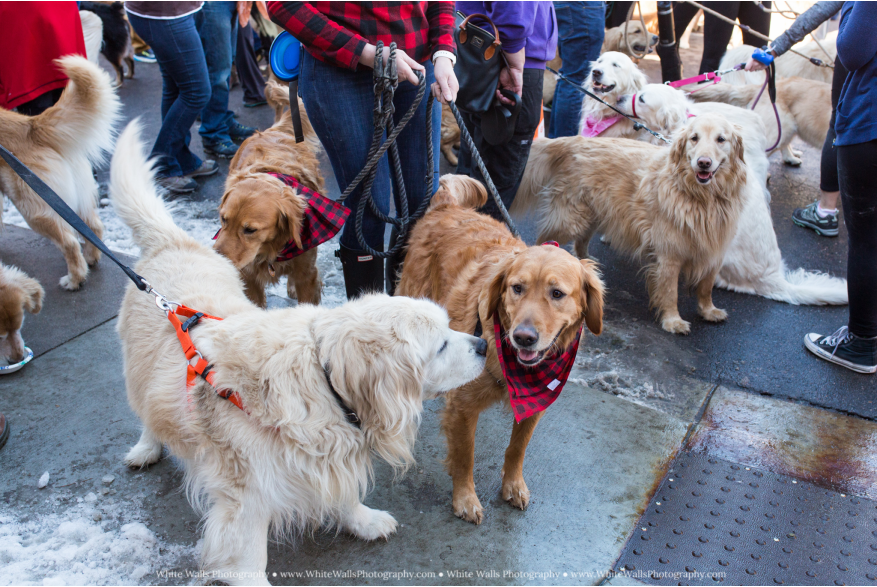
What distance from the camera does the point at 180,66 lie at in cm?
448

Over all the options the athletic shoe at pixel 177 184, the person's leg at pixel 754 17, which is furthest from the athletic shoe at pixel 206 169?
the person's leg at pixel 754 17

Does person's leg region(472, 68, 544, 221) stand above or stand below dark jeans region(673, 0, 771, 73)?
below

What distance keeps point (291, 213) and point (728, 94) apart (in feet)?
14.8

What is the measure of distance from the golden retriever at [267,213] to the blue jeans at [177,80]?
1.49 m

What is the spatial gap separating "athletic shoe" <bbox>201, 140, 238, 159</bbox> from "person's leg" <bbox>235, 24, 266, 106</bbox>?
158 centimetres

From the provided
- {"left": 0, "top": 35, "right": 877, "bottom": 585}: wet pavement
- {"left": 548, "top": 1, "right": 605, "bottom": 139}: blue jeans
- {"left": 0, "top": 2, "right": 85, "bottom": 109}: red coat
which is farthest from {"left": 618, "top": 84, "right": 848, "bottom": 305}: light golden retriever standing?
{"left": 0, "top": 2, "right": 85, "bottom": 109}: red coat

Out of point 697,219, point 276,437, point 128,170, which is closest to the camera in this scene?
point 276,437

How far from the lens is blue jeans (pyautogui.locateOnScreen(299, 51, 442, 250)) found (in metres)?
2.46

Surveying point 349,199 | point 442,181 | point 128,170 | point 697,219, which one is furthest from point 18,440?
point 697,219

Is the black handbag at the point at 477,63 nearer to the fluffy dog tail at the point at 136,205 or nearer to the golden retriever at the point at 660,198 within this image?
the golden retriever at the point at 660,198

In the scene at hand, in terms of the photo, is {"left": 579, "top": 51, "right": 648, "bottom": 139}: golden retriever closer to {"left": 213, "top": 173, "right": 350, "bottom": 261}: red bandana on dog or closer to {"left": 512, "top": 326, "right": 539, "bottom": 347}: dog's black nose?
{"left": 213, "top": 173, "right": 350, "bottom": 261}: red bandana on dog

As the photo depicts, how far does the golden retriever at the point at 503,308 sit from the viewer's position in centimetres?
205

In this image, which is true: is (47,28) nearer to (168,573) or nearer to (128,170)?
(128,170)

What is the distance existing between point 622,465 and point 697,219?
1879 millimetres
